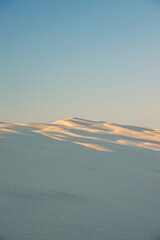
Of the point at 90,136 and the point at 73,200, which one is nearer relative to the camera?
the point at 73,200

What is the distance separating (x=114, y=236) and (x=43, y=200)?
57 cm

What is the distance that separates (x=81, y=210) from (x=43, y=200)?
0.28 meters

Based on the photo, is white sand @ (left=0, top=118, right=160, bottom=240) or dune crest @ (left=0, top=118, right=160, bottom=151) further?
dune crest @ (left=0, top=118, right=160, bottom=151)

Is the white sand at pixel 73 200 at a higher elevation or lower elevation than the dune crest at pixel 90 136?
lower

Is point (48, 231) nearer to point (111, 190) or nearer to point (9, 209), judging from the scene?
point (9, 209)

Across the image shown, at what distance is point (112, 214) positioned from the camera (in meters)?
1.50

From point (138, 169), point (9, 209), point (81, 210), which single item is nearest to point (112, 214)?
point (81, 210)

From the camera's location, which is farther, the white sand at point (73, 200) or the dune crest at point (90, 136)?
the dune crest at point (90, 136)

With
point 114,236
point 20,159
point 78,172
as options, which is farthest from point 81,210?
point 20,159

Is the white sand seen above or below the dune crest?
below

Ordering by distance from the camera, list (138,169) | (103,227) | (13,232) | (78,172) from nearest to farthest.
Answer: (13,232) < (103,227) < (78,172) < (138,169)

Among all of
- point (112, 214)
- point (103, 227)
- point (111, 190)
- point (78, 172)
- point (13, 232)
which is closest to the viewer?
point (13, 232)

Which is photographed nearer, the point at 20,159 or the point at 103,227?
the point at 103,227

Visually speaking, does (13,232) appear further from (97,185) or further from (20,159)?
(20,159)
